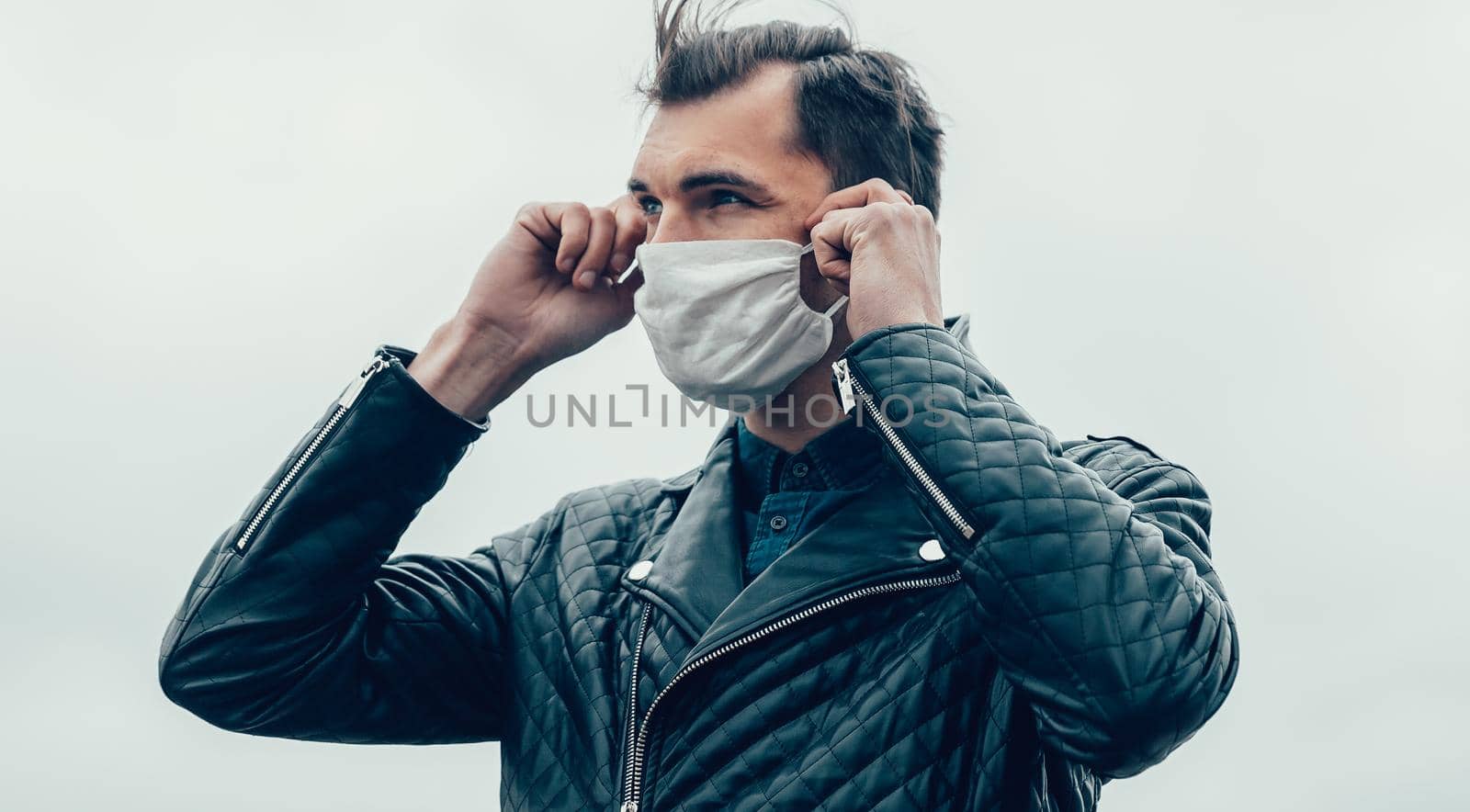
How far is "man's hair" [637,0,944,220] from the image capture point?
3.92 meters

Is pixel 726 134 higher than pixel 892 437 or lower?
higher

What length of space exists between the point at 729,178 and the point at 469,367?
0.73 meters

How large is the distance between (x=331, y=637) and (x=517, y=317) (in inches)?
32.7

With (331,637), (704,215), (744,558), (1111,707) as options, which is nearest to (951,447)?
(1111,707)

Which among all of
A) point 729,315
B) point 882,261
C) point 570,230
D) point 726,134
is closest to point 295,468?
point 570,230

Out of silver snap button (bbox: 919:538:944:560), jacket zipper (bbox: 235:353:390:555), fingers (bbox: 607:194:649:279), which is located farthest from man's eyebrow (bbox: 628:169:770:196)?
silver snap button (bbox: 919:538:944:560)

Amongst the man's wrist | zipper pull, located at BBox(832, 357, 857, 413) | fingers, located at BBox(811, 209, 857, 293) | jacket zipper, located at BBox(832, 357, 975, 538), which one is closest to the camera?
jacket zipper, located at BBox(832, 357, 975, 538)

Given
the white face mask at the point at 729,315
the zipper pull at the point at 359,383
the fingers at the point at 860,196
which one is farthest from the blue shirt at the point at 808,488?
the zipper pull at the point at 359,383

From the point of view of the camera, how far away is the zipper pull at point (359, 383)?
352cm

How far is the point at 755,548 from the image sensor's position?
350 cm

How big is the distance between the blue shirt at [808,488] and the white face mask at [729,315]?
20 cm

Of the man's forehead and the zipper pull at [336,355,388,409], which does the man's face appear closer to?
the man's forehead

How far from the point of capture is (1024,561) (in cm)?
276

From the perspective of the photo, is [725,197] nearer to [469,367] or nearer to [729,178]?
[729,178]
